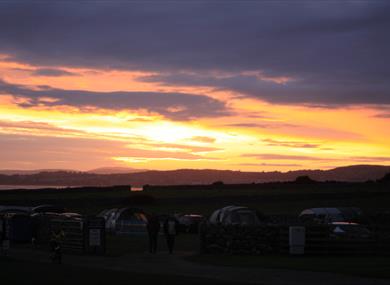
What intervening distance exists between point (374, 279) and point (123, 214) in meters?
28.4

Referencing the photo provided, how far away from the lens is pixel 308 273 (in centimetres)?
2402

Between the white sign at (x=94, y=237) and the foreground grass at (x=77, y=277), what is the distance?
23.0ft

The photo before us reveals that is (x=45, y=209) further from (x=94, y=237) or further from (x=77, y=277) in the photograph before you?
(x=77, y=277)

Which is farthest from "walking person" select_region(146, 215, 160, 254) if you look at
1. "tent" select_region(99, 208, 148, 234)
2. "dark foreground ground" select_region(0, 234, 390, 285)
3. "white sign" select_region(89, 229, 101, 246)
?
"tent" select_region(99, 208, 148, 234)

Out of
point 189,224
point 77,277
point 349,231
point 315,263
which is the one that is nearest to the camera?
point 77,277

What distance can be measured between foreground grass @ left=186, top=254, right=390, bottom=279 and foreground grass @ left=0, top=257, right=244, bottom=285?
4654mm

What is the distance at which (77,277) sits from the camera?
74.3 feet

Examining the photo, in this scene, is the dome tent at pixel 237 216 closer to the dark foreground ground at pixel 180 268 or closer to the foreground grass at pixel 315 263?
the dark foreground ground at pixel 180 268

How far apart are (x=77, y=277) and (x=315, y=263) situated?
29.4ft

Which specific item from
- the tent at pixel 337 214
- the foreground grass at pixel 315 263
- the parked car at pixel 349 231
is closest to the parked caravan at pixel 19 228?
the foreground grass at pixel 315 263

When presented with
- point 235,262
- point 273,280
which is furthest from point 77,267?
point 273,280

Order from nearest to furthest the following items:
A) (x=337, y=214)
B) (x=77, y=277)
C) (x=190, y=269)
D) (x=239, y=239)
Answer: (x=77, y=277) < (x=190, y=269) < (x=239, y=239) < (x=337, y=214)

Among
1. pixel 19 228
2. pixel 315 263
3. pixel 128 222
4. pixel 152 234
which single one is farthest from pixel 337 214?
pixel 315 263

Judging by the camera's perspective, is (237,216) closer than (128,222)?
Yes
